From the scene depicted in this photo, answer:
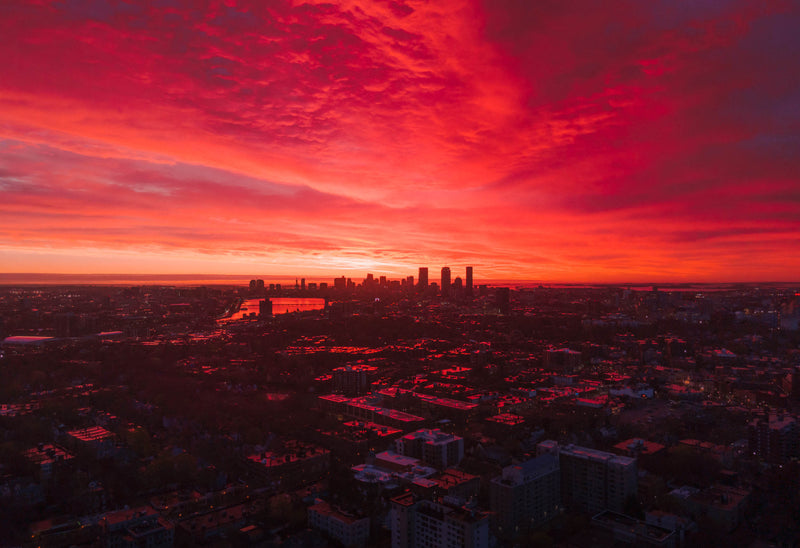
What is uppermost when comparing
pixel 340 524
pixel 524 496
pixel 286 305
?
pixel 286 305

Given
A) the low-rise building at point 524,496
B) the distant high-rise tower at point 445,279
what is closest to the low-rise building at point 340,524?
the low-rise building at point 524,496

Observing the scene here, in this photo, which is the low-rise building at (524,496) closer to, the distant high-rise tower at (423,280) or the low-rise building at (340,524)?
the low-rise building at (340,524)

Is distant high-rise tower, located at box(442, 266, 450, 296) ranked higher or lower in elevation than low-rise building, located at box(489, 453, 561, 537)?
higher

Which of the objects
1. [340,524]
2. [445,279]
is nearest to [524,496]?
[340,524]

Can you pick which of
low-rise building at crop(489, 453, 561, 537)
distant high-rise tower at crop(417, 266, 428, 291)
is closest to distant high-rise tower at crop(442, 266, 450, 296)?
distant high-rise tower at crop(417, 266, 428, 291)

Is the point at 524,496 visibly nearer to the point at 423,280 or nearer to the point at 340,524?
the point at 340,524

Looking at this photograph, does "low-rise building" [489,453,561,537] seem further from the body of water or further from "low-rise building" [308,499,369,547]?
the body of water

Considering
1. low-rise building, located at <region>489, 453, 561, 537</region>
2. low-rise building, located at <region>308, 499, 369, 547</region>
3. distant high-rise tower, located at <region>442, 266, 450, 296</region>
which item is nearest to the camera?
low-rise building, located at <region>308, 499, 369, 547</region>

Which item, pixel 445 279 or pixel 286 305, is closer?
pixel 286 305

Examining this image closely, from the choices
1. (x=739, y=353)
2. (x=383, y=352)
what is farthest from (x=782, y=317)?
(x=383, y=352)

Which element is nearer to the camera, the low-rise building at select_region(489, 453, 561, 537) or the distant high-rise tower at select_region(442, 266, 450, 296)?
the low-rise building at select_region(489, 453, 561, 537)

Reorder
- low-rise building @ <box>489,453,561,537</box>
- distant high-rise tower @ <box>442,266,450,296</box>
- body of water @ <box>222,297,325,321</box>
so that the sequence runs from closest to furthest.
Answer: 1. low-rise building @ <box>489,453,561,537</box>
2. body of water @ <box>222,297,325,321</box>
3. distant high-rise tower @ <box>442,266,450,296</box>

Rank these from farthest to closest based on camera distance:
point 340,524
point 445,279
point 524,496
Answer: point 445,279
point 524,496
point 340,524
